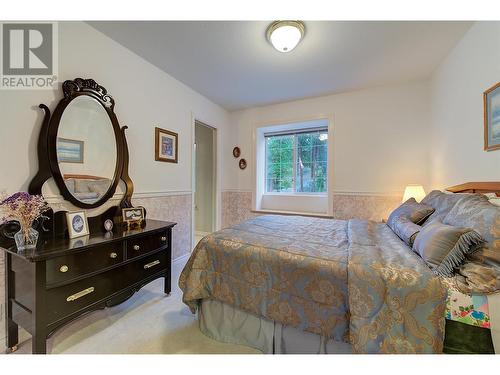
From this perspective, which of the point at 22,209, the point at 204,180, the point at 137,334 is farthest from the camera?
the point at 204,180

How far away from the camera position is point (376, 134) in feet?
10.2

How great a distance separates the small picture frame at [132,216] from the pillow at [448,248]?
224 centimetres

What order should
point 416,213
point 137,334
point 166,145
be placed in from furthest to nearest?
1. point 166,145
2. point 416,213
3. point 137,334

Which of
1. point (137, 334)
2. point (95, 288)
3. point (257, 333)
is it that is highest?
point (95, 288)

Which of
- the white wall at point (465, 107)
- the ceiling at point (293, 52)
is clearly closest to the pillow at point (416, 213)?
the white wall at point (465, 107)

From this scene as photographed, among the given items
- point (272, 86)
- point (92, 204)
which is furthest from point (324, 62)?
point (92, 204)

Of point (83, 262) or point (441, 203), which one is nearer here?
point (83, 262)

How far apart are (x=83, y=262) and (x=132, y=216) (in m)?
0.65

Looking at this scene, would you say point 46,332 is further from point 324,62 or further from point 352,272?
point 324,62

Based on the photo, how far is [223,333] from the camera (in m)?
1.52

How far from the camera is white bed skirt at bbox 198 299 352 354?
1.25 metres

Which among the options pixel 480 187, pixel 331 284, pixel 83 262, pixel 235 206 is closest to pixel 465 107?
pixel 480 187

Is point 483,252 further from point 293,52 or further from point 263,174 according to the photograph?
point 263,174

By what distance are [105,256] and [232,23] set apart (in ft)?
7.00
